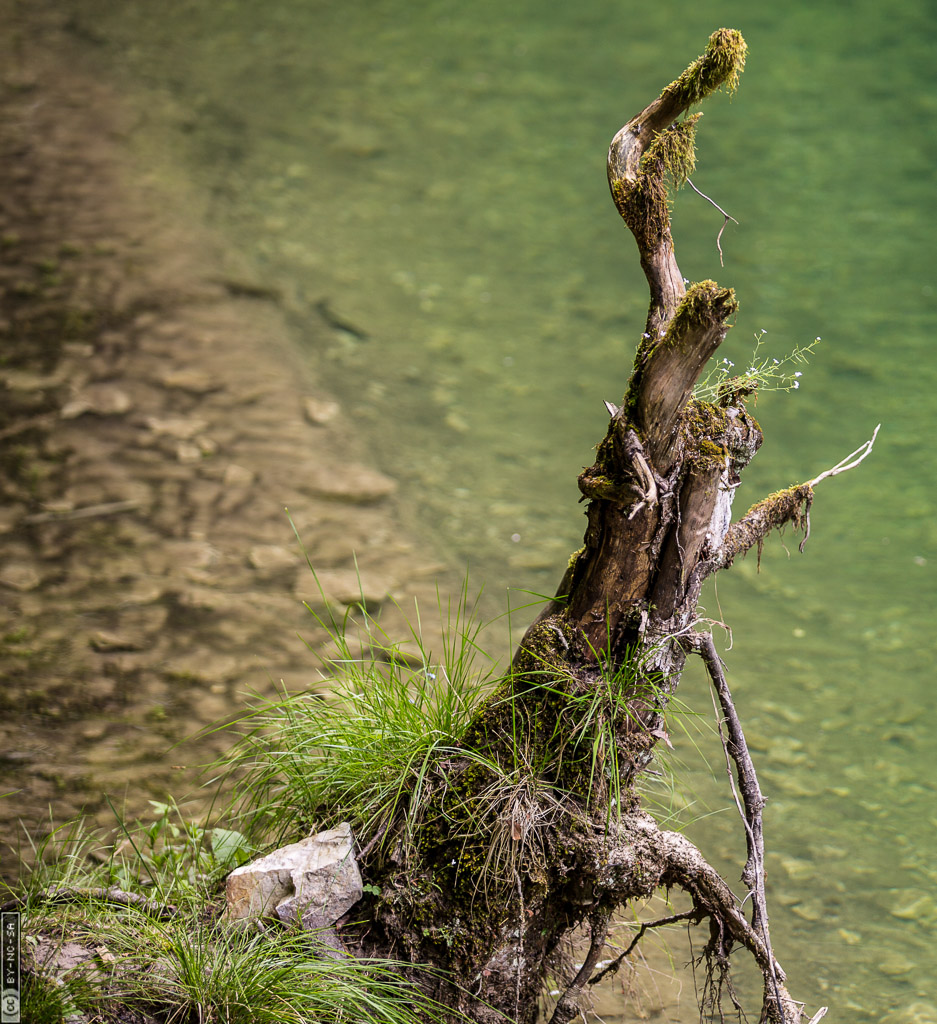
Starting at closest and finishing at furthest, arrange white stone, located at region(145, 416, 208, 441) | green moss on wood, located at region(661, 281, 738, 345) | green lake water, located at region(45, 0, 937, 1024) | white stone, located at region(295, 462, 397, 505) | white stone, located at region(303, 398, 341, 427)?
green moss on wood, located at region(661, 281, 738, 345), green lake water, located at region(45, 0, 937, 1024), white stone, located at region(295, 462, 397, 505), white stone, located at region(145, 416, 208, 441), white stone, located at region(303, 398, 341, 427)

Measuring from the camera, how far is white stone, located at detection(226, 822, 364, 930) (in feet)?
5.91

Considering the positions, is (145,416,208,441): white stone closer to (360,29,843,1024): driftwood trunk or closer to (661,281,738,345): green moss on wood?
(360,29,843,1024): driftwood trunk

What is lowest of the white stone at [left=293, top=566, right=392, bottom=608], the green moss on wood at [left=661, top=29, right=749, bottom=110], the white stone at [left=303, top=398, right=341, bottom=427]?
the white stone at [left=293, top=566, right=392, bottom=608]

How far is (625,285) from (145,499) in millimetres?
2685

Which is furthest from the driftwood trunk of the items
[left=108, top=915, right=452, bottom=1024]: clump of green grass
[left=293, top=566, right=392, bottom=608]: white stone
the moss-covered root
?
[left=293, top=566, right=392, bottom=608]: white stone

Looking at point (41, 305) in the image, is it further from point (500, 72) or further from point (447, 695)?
point (500, 72)

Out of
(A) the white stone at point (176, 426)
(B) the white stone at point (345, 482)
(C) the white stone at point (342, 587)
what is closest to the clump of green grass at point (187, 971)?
(C) the white stone at point (342, 587)

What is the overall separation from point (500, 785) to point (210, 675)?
1439 mm

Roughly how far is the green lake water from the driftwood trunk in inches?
21.5

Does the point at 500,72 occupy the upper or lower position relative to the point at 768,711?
upper

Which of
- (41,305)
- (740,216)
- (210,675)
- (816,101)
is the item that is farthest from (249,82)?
(210,675)

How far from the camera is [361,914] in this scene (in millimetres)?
1857

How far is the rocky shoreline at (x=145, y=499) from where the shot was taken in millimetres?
2783

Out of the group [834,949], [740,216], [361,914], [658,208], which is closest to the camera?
[658,208]
